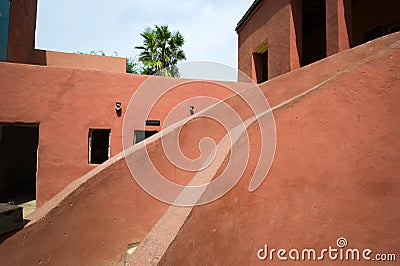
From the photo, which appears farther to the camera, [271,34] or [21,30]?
[21,30]

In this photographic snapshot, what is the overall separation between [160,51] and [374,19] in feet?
38.4

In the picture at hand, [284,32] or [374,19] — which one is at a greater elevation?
[374,19]

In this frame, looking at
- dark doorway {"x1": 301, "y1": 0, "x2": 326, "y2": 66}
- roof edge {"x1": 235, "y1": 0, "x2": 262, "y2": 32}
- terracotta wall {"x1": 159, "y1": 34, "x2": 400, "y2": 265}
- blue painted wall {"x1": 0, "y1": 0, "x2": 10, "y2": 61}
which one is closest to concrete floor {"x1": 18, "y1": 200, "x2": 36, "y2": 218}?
blue painted wall {"x1": 0, "y1": 0, "x2": 10, "y2": 61}

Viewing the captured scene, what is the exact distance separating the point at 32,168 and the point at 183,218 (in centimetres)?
1016

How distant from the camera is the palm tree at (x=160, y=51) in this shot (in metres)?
16.1

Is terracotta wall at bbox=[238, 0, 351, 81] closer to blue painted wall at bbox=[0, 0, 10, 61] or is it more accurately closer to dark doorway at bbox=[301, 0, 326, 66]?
dark doorway at bbox=[301, 0, 326, 66]

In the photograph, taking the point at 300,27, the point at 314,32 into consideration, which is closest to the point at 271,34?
the point at 300,27

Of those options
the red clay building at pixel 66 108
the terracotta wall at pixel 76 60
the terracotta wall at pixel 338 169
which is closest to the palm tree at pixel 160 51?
the terracotta wall at pixel 76 60

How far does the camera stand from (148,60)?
16.1m

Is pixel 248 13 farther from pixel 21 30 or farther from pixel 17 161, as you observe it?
pixel 17 161

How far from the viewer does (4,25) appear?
303 inches

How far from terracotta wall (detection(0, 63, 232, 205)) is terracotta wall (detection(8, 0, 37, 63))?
3.12 metres

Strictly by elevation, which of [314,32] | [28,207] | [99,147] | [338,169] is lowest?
[28,207]

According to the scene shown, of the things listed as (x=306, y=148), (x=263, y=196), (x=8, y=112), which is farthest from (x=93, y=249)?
(x=8, y=112)
